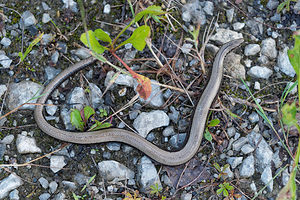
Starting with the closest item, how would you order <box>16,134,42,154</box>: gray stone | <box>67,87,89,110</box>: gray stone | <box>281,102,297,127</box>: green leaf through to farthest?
<box>281,102,297,127</box>: green leaf → <box>16,134,42,154</box>: gray stone → <box>67,87,89,110</box>: gray stone

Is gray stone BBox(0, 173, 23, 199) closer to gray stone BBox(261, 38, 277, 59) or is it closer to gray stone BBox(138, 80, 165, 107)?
gray stone BBox(138, 80, 165, 107)

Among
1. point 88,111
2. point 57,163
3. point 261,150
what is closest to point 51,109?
point 88,111

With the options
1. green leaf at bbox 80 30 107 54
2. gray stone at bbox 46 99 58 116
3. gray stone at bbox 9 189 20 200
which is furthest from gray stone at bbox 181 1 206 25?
gray stone at bbox 9 189 20 200

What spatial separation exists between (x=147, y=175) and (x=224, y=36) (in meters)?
1.65

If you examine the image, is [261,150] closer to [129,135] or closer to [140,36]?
[129,135]

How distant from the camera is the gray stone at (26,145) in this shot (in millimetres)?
2672

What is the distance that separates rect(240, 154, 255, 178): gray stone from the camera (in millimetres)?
2775

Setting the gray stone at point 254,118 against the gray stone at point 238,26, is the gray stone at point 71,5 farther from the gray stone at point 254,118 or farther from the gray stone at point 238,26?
the gray stone at point 254,118

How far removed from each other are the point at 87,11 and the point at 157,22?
715mm

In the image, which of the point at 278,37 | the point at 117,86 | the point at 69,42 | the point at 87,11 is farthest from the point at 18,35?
the point at 278,37

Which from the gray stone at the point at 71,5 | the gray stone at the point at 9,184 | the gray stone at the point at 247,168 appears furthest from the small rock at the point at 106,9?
the gray stone at the point at 247,168

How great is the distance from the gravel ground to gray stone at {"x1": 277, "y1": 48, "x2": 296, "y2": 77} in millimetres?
11

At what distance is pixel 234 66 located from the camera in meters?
3.14

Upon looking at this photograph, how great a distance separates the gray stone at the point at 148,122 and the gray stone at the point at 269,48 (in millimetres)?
1280
